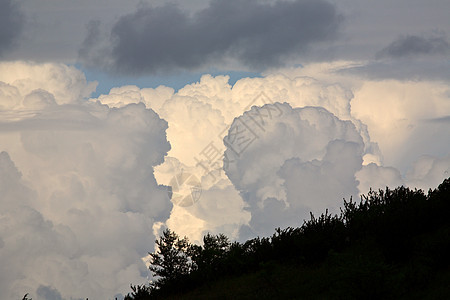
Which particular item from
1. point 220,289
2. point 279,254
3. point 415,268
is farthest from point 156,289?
point 415,268

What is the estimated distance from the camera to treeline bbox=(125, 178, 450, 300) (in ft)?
42.9

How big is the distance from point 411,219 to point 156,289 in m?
9.63

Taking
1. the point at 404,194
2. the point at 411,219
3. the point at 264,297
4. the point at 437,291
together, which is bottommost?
the point at 437,291

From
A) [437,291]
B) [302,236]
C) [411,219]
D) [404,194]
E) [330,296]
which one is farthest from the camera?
[404,194]

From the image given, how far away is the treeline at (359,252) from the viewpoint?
13086mm

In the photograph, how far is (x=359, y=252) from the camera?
1767 cm

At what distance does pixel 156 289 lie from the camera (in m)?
20.9

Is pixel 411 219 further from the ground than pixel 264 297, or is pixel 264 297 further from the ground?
pixel 411 219

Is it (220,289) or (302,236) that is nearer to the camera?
(220,289)

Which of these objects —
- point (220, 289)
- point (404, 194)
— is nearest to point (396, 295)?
point (220, 289)

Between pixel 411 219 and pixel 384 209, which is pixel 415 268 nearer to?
pixel 411 219

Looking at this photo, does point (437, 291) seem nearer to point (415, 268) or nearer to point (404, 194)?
point (415, 268)

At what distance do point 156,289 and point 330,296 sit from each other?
8.57 meters

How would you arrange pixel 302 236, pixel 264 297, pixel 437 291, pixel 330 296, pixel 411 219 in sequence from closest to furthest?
pixel 437 291
pixel 330 296
pixel 264 297
pixel 411 219
pixel 302 236
